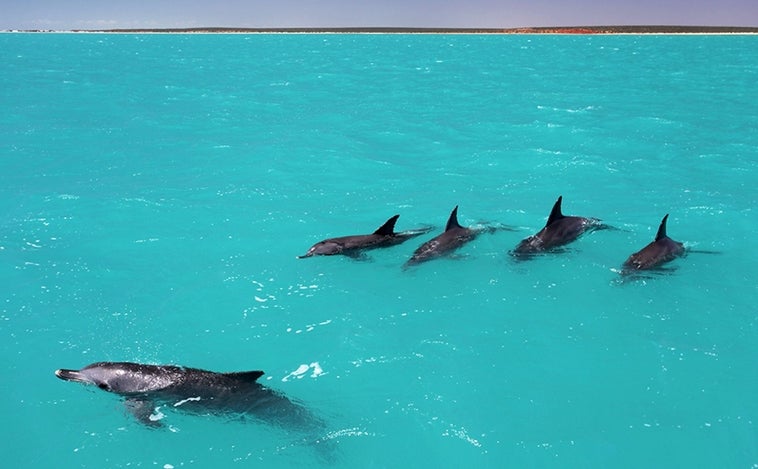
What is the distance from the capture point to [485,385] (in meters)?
8.29

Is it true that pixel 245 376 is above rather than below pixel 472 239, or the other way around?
above

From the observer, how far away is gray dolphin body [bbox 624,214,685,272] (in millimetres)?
11094

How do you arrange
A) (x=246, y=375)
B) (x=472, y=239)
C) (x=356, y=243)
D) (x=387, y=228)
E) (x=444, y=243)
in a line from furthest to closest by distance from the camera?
(x=472, y=239) → (x=387, y=228) → (x=356, y=243) → (x=444, y=243) → (x=246, y=375)

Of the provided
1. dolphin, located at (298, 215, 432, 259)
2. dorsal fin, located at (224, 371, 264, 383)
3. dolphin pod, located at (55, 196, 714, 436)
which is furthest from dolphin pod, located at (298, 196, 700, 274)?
dorsal fin, located at (224, 371, 264, 383)

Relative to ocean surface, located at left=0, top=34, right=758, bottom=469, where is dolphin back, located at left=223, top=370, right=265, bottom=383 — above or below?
above

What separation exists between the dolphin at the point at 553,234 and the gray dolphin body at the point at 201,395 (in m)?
5.90

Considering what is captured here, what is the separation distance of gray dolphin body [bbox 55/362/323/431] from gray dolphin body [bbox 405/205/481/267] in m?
4.58

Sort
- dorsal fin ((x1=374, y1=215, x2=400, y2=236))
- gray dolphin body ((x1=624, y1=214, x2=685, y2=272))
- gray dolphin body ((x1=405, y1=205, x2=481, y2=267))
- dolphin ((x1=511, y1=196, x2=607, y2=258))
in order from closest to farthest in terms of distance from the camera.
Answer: gray dolphin body ((x1=624, y1=214, x2=685, y2=272))
gray dolphin body ((x1=405, y1=205, x2=481, y2=267))
dolphin ((x1=511, y1=196, x2=607, y2=258))
dorsal fin ((x1=374, y1=215, x2=400, y2=236))

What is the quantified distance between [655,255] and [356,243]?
5.23m

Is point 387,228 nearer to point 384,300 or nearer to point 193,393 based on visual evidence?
point 384,300

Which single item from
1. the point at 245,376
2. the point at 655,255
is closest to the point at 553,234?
the point at 655,255

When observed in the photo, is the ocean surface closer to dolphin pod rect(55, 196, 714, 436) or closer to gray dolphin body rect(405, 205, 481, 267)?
dolphin pod rect(55, 196, 714, 436)

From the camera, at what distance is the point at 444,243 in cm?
1205

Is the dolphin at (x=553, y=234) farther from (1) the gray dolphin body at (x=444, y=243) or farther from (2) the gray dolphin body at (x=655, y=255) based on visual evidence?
(2) the gray dolphin body at (x=655, y=255)
